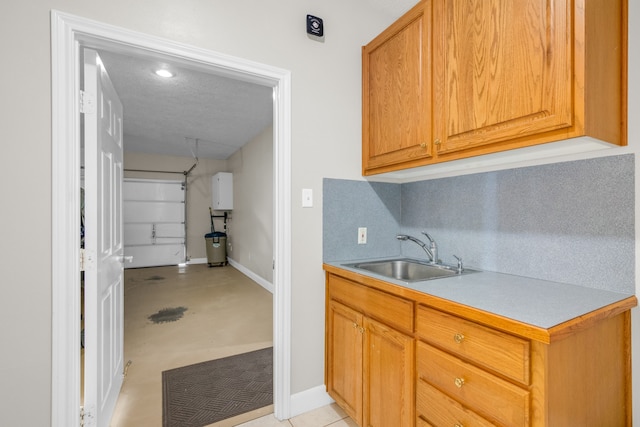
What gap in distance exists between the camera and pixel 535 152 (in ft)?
4.25

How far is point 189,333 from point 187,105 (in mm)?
2769

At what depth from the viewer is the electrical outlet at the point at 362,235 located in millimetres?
2023

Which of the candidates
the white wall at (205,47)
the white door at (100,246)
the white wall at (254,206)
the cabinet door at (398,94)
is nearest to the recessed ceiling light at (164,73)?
the white door at (100,246)

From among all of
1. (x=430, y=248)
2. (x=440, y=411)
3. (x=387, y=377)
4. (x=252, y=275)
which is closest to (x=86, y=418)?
(x=387, y=377)

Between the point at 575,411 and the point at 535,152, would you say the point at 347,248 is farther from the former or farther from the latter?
the point at 575,411

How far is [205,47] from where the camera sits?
156 centimetres

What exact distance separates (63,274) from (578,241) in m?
2.24

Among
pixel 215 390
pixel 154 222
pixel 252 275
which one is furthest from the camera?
pixel 154 222

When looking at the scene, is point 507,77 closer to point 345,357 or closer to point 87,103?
point 345,357

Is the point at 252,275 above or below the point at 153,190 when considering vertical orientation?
below

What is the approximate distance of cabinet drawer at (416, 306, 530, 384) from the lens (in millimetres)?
860

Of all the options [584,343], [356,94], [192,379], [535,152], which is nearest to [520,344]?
[584,343]

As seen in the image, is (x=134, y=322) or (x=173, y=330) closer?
(x=173, y=330)

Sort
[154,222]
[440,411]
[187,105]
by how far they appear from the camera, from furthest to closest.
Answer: [154,222], [187,105], [440,411]
